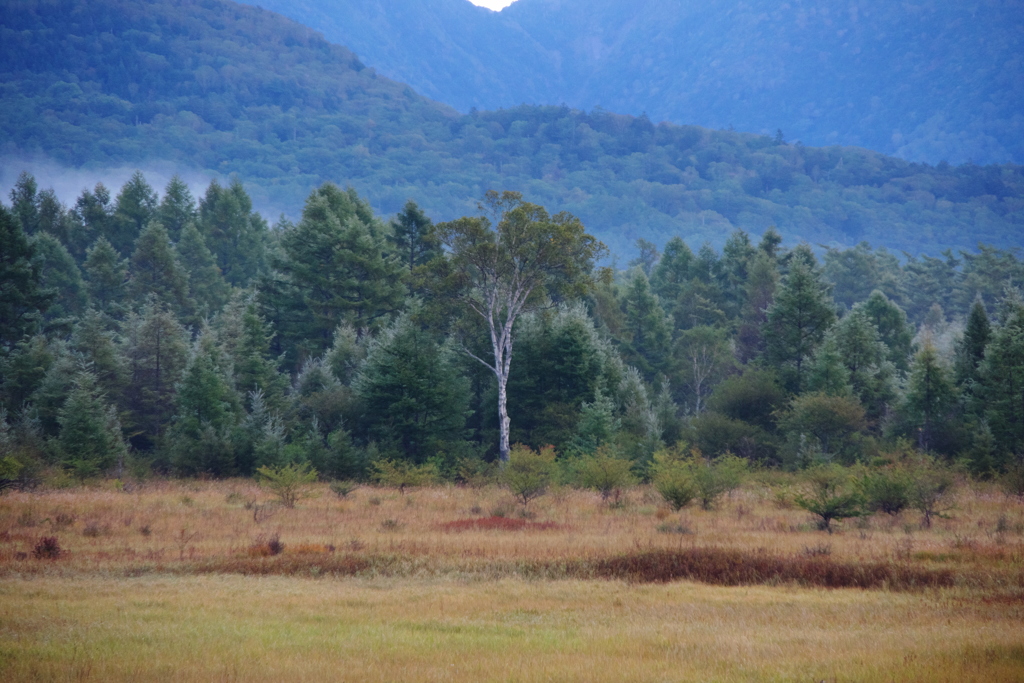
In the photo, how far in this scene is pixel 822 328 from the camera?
→ 48.4m

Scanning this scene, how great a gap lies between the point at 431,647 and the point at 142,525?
47.5 feet

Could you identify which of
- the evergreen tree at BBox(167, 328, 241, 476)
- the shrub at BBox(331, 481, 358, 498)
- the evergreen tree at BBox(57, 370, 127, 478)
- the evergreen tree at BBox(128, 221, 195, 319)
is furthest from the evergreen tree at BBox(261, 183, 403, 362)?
the shrub at BBox(331, 481, 358, 498)

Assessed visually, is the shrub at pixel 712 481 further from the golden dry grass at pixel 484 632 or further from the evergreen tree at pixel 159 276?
the evergreen tree at pixel 159 276

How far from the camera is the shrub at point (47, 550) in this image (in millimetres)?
16219

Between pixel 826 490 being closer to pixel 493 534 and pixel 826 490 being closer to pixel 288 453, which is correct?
pixel 493 534

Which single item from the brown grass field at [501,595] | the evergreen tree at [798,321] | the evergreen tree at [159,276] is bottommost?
the brown grass field at [501,595]

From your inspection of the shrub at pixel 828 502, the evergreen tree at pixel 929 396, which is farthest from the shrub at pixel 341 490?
the evergreen tree at pixel 929 396

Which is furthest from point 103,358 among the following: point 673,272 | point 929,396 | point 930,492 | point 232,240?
point 673,272

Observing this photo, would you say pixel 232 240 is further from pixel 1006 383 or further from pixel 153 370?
pixel 1006 383

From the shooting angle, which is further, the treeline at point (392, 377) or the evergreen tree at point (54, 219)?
the evergreen tree at point (54, 219)

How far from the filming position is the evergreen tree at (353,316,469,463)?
41250mm

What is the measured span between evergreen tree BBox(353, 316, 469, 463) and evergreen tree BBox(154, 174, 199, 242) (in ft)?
149

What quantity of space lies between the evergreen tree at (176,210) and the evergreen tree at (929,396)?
6925 centimetres

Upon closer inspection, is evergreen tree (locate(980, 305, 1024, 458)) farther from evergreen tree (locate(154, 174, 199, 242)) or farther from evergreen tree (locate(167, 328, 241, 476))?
evergreen tree (locate(154, 174, 199, 242))
